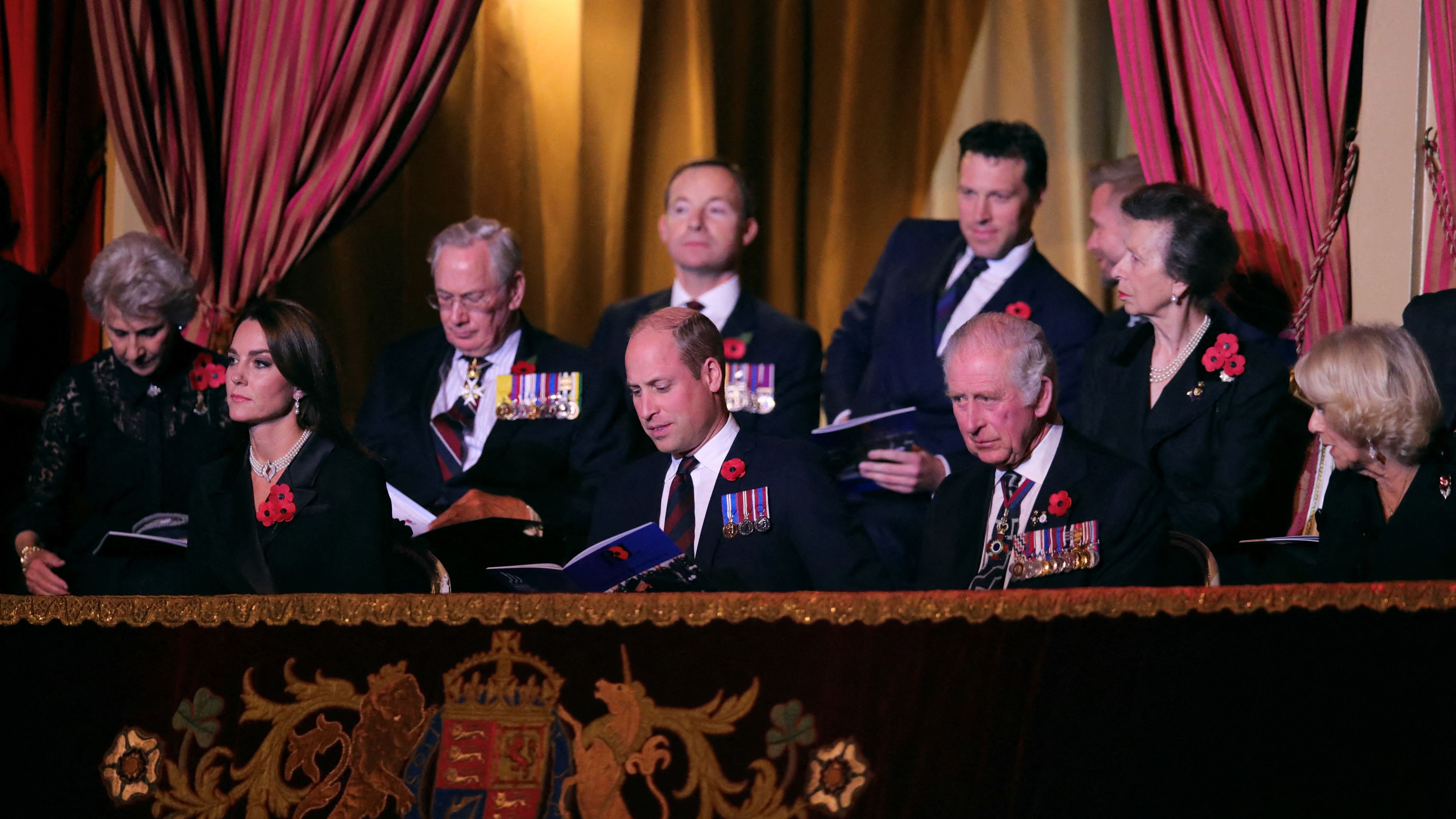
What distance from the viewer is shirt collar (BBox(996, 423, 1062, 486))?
283 centimetres

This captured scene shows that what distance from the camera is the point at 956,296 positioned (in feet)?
14.0

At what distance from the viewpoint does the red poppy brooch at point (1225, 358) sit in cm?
332

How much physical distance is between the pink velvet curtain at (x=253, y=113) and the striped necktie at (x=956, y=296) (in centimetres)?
183

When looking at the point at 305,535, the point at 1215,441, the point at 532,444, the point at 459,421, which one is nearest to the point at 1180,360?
the point at 1215,441

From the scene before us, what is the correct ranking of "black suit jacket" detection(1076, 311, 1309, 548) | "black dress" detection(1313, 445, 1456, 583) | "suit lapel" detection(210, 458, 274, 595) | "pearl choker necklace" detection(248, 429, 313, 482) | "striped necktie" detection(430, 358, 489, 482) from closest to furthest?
"black dress" detection(1313, 445, 1456, 583), "suit lapel" detection(210, 458, 274, 595), "pearl choker necklace" detection(248, 429, 313, 482), "black suit jacket" detection(1076, 311, 1309, 548), "striped necktie" detection(430, 358, 489, 482)

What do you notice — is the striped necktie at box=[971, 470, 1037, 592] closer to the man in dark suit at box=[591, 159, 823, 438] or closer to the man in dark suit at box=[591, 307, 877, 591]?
the man in dark suit at box=[591, 307, 877, 591]

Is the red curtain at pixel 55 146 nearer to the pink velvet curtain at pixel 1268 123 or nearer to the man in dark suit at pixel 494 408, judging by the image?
the man in dark suit at pixel 494 408

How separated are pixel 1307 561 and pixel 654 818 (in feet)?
5.02

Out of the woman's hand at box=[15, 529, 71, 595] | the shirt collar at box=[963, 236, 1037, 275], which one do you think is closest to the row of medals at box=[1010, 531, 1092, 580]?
the shirt collar at box=[963, 236, 1037, 275]

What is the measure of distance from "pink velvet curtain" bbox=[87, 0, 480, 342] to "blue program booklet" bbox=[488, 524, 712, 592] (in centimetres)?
207

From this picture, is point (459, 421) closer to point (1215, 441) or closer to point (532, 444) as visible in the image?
Result: point (532, 444)

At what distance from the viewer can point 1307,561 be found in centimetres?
285

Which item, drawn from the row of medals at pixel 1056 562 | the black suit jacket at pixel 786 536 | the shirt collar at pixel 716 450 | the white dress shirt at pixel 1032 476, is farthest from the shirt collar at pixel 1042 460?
the shirt collar at pixel 716 450

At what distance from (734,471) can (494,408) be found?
50.9 inches
